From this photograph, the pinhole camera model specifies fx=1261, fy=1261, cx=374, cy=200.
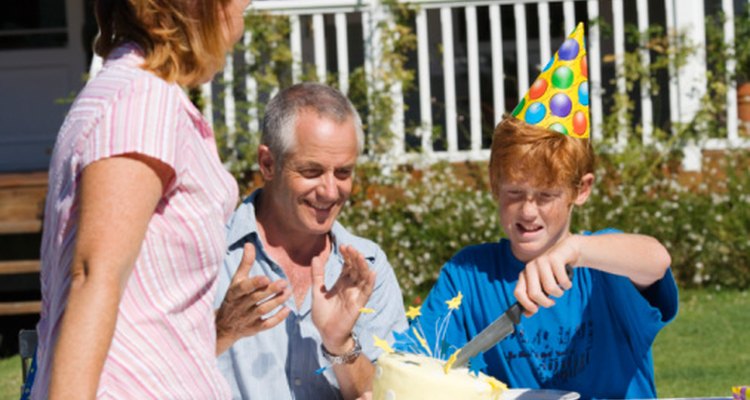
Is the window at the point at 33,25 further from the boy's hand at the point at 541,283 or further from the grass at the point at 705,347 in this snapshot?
the boy's hand at the point at 541,283

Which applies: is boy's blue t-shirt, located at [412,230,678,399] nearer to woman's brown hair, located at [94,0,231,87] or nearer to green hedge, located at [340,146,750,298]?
woman's brown hair, located at [94,0,231,87]

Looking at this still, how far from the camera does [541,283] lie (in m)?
2.17

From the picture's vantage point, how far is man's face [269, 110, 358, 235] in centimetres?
309

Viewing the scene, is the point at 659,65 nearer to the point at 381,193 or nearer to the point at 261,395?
the point at 381,193

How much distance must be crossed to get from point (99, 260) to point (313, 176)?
4.99 ft

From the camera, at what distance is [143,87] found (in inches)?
68.0

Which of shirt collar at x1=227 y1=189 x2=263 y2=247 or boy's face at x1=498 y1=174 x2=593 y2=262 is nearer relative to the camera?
boy's face at x1=498 y1=174 x2=593 y2=262

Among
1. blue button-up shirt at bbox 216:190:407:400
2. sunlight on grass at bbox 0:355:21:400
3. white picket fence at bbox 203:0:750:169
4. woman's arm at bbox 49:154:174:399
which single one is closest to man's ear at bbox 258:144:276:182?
blue button-up shirt at bbox 216:190:407:400

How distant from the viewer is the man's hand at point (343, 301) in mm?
2626

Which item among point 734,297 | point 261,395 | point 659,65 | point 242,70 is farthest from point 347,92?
point 261,395

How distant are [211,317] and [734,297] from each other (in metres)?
5.84

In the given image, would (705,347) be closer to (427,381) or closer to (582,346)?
(582,346)

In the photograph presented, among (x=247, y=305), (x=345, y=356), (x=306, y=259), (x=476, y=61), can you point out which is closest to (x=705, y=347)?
(x=476, y=61)

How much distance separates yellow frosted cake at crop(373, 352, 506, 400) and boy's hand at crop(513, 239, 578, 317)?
153 millimetres
